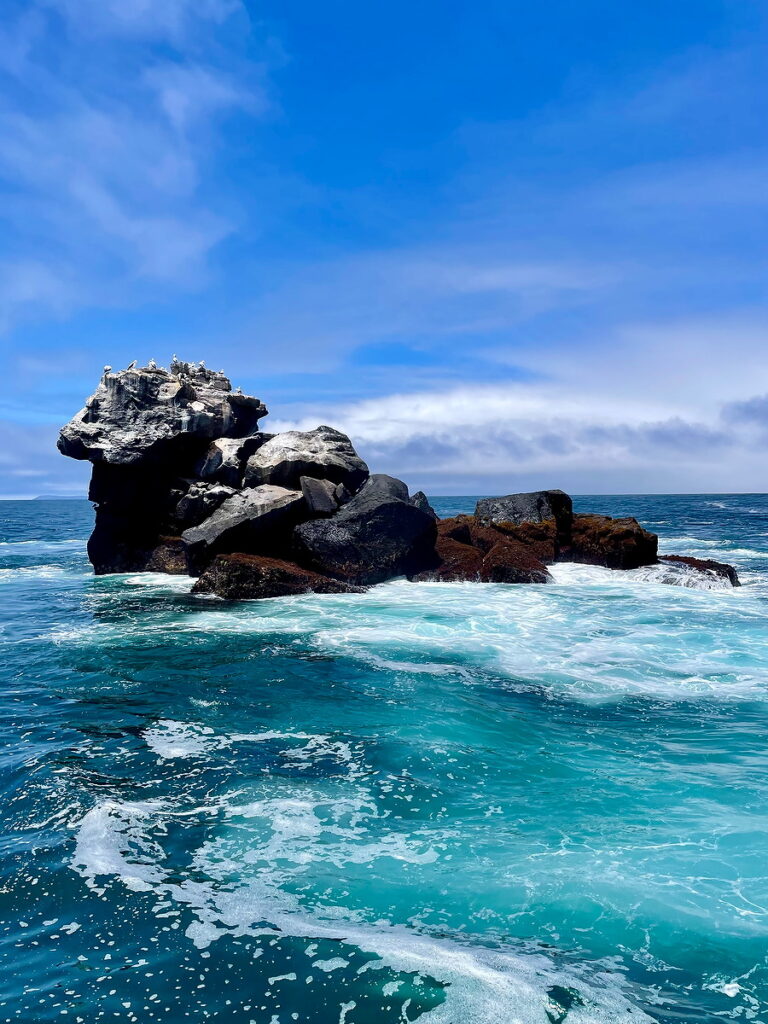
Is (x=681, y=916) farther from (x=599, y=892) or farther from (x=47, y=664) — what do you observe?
(x=47, y=664)

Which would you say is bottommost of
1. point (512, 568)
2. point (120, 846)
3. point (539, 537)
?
point (120, 846)

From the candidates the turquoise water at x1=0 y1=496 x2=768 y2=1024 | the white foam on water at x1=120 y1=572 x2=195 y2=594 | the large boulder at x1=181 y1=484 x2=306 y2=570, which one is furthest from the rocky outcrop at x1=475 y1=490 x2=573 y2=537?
the turquoise water at x1=0 y1=496 x2=768 y2=1024

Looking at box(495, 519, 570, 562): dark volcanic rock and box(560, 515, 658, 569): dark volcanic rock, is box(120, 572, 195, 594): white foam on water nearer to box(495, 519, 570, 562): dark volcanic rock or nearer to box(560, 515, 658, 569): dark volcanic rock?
box(495, 519, 570, 562): dark volcanic rock

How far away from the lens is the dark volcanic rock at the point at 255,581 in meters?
20.4

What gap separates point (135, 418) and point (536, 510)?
18.3m

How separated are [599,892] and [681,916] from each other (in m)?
0.64

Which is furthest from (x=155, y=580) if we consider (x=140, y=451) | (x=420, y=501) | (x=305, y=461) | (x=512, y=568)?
(x=512, y=568)

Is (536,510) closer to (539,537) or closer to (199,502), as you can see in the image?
(539,537)

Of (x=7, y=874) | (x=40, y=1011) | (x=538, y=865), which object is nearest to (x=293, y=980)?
(x=40, y=1011)

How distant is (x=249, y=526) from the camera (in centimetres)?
2186

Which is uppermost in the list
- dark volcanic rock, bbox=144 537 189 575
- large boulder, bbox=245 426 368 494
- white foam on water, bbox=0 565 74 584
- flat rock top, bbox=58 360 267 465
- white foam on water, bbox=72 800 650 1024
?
flat rock top, bbox=58 360 267 465

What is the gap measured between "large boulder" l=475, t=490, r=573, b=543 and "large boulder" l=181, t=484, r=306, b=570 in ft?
33.2

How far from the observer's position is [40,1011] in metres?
3.96

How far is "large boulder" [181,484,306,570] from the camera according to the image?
21875mm
